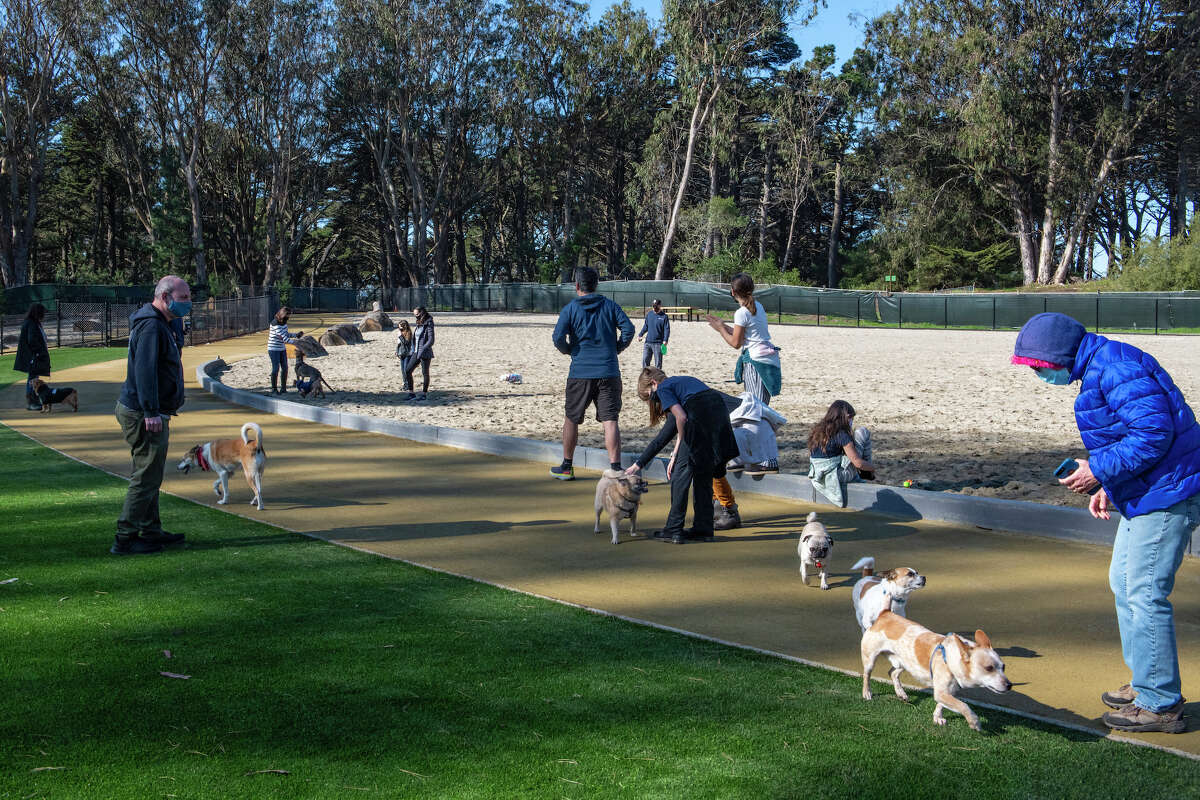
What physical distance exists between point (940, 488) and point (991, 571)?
2.44 metres

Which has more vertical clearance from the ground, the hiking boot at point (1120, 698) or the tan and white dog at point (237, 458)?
the tan and white dog at point (237, 458)

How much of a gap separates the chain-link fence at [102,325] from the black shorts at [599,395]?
25.9 meters

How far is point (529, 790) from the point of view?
3.71 meters

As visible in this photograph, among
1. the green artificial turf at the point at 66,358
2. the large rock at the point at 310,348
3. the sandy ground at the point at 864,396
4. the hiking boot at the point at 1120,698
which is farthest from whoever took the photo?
the large rock at the point at 310,348

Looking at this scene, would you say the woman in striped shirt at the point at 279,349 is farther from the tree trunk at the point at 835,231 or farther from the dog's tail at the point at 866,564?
the tree trunk at the point at 835,231

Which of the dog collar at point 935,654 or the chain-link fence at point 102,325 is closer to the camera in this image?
the dog collar at point 935,654

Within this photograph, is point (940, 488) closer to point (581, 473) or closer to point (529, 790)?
point (581, 473)

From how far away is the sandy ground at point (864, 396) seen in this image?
10609 mm

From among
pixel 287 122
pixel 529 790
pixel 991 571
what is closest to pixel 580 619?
pixel 529 790

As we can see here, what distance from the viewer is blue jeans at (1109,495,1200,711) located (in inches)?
166

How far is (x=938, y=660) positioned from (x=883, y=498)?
175 inches

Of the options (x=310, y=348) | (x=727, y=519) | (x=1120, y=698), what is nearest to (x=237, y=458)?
(x=727, y=519)

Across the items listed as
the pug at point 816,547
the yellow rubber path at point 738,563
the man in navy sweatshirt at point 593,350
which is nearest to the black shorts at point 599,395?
the man in navy sweatshirt at point 593,350

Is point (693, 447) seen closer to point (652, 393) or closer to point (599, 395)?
point (652, 393)
